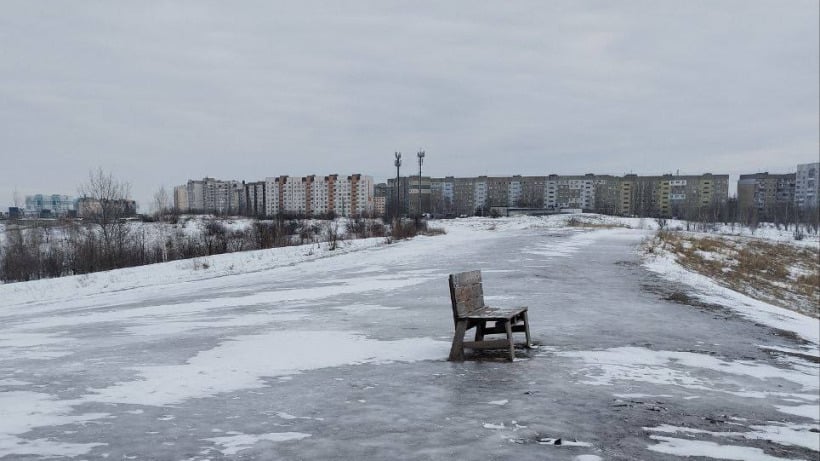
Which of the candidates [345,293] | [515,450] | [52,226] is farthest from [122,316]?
[52,226]

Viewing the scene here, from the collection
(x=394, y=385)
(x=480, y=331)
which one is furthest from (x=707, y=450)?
(x=480, y=331)

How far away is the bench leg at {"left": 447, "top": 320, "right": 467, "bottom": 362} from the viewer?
6543mm

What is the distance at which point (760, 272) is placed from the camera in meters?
25.3

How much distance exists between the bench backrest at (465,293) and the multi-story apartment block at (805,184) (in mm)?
136328

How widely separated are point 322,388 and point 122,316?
6.62 m

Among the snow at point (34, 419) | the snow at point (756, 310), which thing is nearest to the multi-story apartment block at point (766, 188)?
the snow at point (756, 310)

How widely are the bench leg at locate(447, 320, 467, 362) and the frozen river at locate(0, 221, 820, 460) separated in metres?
0.20

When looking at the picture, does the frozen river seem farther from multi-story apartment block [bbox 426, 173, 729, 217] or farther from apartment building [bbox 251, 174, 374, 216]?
apartment building [bbox 251, 174, 374, 216]

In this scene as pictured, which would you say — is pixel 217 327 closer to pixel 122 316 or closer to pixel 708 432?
pixel 122 316

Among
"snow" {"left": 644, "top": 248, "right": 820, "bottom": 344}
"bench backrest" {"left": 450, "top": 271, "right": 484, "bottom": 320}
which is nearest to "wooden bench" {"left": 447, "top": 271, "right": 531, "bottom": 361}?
"bench backrest" {"left": 450, "top": 271, "right": 484, "bottom": 320}

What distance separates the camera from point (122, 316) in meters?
10.4

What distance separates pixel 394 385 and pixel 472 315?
147 cm

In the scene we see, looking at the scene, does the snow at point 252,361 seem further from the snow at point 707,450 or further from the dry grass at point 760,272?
the dry grass at point 760,272

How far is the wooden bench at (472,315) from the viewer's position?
21.4 feet
